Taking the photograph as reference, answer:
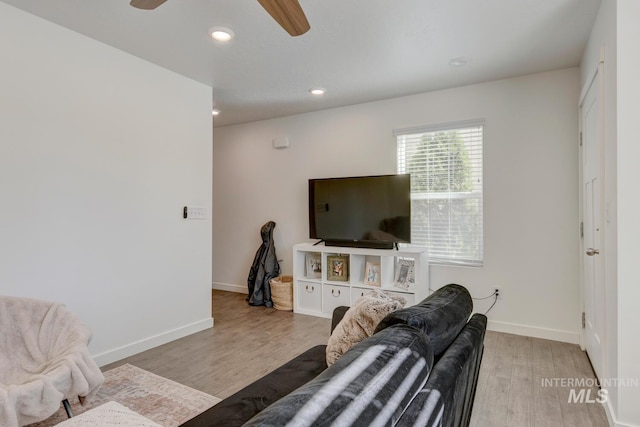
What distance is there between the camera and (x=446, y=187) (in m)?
3.80

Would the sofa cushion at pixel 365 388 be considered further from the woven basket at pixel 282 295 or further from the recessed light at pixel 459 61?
the woven basket at pixel 282 295

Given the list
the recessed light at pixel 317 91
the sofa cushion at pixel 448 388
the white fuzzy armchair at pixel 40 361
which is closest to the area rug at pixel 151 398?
the white fuzzy armchair at pixel 40 361

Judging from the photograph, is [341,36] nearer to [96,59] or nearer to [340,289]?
[96,59]

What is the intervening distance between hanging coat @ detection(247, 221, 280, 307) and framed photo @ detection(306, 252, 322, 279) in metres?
0.58

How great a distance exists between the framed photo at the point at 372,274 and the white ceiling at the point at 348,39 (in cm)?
189

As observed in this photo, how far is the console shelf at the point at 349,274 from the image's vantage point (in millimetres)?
3710

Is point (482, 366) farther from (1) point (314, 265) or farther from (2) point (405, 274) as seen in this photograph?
(1) point (314, 265)

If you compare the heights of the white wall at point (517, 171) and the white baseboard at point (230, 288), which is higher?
the white wall at point (517, 171)

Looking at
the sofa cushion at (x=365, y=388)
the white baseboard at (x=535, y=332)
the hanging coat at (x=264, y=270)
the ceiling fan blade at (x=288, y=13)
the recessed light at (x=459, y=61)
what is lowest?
the white baseboard at (x=535, y=332)

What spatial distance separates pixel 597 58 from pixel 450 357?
7.33ft

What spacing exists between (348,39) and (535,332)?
3.06m

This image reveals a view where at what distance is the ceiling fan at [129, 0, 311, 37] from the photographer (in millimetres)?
1700

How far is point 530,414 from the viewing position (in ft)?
6.91

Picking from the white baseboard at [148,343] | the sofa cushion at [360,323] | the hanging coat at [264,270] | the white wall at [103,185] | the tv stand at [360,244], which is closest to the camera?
the sofa cushion at [360,323]
